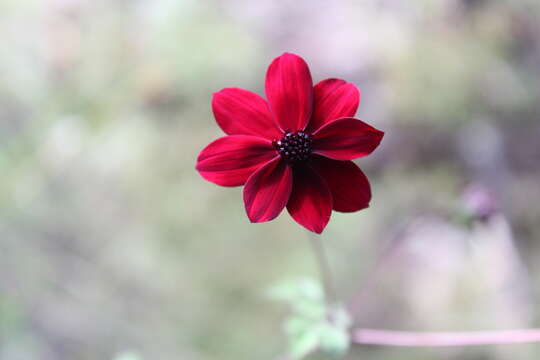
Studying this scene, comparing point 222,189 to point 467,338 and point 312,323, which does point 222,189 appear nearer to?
point 312,323

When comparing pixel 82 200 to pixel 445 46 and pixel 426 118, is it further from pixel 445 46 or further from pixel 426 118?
pixel 445 46

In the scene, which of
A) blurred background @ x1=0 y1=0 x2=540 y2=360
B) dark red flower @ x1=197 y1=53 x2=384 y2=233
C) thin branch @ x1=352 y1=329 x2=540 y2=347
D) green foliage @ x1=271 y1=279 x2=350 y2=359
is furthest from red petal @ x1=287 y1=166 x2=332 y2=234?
blurred background @ x1=0 y1=0 x2=540 y2=360

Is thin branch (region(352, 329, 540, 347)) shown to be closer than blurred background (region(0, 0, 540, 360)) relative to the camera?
Yes

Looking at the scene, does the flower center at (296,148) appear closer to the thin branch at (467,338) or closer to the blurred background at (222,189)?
the thin branch at (467,338)

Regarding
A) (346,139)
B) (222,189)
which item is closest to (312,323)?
(346,139)

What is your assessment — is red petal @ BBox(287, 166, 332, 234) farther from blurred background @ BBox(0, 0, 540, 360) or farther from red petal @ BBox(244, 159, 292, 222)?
blurred background @ BBox(0, 0, 540, 360)

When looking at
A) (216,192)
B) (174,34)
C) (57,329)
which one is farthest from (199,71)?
(57,329)
